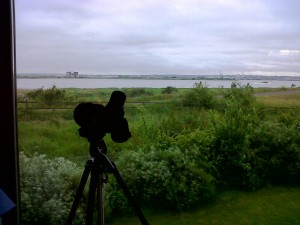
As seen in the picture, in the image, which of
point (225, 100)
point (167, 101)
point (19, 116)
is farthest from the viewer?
point (225, 100)

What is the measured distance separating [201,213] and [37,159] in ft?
4.05

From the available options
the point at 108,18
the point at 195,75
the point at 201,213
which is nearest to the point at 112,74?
the point at 108,18

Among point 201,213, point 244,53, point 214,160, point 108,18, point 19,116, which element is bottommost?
point 201,213

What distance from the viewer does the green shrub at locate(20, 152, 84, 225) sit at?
2471 millimetres

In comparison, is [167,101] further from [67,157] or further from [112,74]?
[67,157]

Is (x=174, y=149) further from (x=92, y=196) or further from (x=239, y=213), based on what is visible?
(x=92, y=196)

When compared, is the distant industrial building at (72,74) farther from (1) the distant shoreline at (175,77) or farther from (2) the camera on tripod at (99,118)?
(2) the camera on tripod at (99,118)

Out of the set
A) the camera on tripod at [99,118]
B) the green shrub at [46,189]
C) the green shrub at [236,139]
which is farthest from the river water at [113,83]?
the camera on tripod at [99,118]

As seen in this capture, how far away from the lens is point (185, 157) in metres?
2.88

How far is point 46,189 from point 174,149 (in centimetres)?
100

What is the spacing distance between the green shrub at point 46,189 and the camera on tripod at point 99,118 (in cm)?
72

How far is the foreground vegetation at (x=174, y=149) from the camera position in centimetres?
259

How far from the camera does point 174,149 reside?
292 cm

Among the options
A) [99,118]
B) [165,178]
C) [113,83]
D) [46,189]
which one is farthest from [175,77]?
[46,189]
